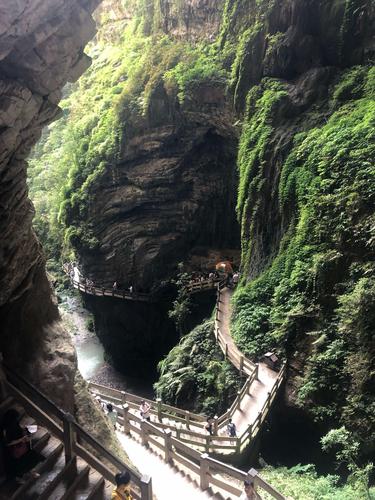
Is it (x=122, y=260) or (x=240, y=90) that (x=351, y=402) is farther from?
(x=122, y=260)

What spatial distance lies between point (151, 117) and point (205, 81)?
13.5ft

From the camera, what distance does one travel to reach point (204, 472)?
8906 mm

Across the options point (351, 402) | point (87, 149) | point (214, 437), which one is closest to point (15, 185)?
point (214, 437)

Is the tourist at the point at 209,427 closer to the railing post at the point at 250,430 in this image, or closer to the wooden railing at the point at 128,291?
the railing post at the point at 250,430

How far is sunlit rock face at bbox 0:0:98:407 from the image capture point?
21.8ft

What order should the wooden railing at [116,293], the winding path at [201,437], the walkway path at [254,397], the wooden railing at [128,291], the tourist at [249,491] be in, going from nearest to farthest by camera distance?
the tourist at [249,491]
the winding path at [201,437]
the walkway path at [254,397]
the wooden railing at [128,291]
the wooden railing at [116,293]

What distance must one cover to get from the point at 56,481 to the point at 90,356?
2502 cm

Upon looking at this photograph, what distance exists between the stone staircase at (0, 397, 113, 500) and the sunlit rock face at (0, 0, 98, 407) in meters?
1.99

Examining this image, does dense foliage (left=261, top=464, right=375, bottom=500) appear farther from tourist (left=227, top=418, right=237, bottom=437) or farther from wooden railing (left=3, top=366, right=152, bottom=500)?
wooden railing (left=3, top=366, right=152, bottom=500)

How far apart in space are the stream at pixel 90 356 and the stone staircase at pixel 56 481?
19.0 m

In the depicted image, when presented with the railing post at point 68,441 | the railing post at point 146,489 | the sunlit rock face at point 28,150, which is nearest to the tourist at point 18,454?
the railing post at point 68,441

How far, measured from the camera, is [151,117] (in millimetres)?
27109

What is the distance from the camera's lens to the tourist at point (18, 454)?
18.8ft

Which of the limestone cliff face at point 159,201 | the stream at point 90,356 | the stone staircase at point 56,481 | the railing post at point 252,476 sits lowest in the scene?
the stream at point 90,356
